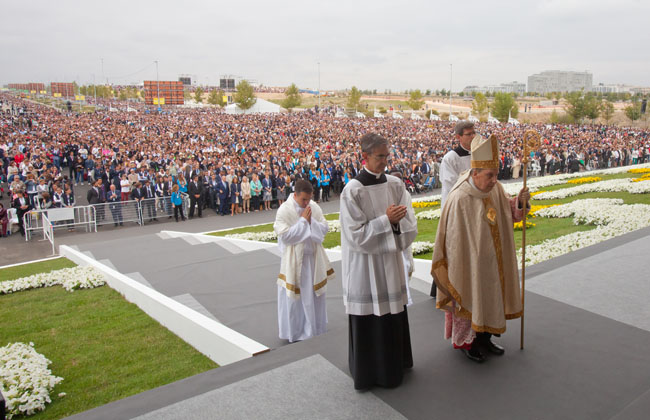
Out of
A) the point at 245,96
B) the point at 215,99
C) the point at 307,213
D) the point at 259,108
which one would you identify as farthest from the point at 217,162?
the point at 215,99

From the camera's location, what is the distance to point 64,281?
878 cm

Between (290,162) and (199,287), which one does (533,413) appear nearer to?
(199,287)

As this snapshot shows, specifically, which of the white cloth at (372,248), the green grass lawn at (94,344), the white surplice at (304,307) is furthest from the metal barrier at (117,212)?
the white cloth at (372,248)

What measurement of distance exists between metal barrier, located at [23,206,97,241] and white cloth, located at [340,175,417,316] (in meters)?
13.8

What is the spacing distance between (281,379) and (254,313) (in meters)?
2.91

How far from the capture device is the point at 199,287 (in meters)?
7.87

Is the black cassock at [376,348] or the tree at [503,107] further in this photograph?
the tree at [503,107]

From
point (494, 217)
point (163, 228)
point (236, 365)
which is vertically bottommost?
point (163, 228)

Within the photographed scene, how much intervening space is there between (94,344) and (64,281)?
3481mm

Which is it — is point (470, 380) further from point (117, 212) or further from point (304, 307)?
point (117, 212)

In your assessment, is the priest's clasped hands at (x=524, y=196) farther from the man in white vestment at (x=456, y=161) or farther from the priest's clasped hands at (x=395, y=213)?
the man in white vestment at (x=456, y=161)

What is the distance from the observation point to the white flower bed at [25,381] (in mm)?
4375

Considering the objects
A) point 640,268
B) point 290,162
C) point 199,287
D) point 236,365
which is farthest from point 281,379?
point 290,162

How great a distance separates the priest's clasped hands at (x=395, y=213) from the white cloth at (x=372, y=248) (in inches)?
1.6
